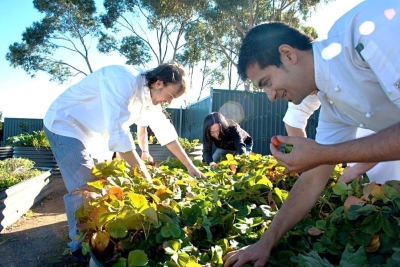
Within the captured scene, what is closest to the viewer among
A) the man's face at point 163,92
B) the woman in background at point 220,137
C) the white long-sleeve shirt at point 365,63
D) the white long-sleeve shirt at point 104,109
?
the white long-sleeve shirt at point 365,63

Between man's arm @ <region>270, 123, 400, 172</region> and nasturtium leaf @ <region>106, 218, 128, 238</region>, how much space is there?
1.98 ft

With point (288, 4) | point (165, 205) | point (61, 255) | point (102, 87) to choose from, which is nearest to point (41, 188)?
point (61, 255)

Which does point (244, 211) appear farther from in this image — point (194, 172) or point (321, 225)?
point (194, 172)

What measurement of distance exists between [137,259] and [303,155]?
640 millimetres

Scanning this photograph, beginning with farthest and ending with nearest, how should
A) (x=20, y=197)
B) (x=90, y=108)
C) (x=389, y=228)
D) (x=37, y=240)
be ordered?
(x=20, y=197)
(x=37, y=240)
(x=90, y=108)
(x=389, y=228)

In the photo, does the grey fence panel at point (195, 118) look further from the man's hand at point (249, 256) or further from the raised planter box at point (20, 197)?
the man's hand at point (249, 256)

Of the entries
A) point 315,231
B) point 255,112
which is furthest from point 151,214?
point 255,112

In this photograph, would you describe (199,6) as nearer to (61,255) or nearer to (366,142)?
(61,255)

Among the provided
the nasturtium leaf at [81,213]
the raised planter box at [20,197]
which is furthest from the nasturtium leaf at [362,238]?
the raised planter box at [20,197]

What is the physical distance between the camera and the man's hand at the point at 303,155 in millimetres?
1284

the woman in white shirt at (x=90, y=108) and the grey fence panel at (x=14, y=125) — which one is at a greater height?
the woman in white shirt at (x=90, y=108)

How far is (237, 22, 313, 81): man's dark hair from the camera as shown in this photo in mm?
1571

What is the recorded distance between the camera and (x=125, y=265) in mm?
1088

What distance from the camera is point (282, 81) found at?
61.4 inches
